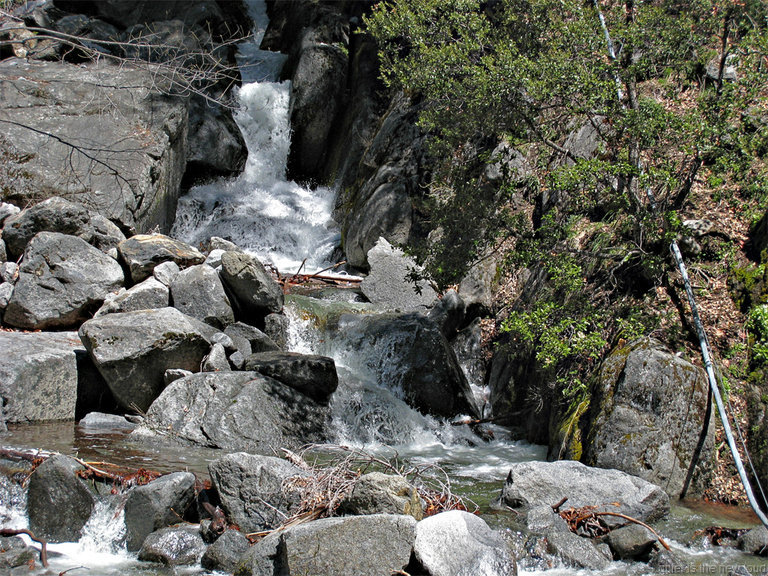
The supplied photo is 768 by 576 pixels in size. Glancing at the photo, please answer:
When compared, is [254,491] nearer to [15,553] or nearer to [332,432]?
[15,553]

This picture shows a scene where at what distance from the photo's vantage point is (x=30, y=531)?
448 cm

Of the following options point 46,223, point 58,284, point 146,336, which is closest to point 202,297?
point 146,336

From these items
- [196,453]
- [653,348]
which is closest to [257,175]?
[196,453]

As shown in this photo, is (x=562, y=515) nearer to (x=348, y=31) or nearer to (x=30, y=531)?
(x=30, y=531)

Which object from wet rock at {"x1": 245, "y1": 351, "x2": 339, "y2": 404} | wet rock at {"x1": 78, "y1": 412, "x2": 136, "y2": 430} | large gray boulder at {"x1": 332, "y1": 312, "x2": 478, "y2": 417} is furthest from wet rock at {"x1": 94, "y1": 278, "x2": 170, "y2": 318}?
large gray boulder at {"x1": 332, "y1": 312, "x2": 478, "y2": 417}

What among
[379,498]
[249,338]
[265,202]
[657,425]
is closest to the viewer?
[379,498]

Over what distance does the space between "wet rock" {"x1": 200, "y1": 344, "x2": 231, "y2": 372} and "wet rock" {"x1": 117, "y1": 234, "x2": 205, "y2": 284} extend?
213cm

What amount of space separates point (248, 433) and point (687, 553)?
447 cm

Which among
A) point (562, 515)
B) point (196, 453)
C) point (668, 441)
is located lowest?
point (196, 453)

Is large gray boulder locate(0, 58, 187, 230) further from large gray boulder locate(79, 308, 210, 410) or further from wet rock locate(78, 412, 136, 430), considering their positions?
wet rock locate(78, 412, 136, 430)

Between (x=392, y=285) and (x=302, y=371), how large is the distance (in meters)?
4.09

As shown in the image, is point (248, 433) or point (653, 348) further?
point (248, 433)

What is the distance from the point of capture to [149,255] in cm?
934

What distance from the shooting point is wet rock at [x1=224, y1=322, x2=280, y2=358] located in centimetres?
871
